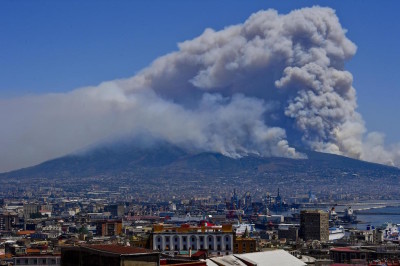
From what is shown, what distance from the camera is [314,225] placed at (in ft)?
314

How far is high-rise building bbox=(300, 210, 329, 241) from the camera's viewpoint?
9450 cm

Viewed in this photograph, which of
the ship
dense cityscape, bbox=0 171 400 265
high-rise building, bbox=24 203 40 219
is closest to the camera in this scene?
dense cityscape, bbox=0 171 400 265

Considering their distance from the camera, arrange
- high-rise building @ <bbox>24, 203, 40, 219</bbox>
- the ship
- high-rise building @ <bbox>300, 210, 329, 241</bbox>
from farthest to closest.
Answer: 1. high-rise building @ <bbox>24, 203, 40, 219</bbox>
2. the ship
3. high-rise building @ <bbox>300, 210, 329, 241</bbox>

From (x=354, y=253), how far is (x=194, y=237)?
12.6 meters

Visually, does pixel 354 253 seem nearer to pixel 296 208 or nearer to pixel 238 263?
pixel 238 263

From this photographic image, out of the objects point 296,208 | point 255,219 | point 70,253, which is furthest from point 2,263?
point 296,208

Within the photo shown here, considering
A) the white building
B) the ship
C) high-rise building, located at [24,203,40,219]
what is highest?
high-rise building, located at [24,203,40,219]

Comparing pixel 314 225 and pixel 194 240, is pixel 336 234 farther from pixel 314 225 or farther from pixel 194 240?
pixel 194 240

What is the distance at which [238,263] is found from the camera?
2819 centimetres

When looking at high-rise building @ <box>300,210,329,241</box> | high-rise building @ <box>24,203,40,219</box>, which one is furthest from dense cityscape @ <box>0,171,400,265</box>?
high-rise building @ <box>24,203,40,219</box>

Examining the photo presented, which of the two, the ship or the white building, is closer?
the white building

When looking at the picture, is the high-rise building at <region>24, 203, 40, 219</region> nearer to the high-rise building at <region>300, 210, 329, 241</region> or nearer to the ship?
the ship

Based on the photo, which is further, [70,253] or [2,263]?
[2,263]

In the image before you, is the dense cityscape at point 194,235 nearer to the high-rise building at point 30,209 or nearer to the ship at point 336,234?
the ship at point 336,234
